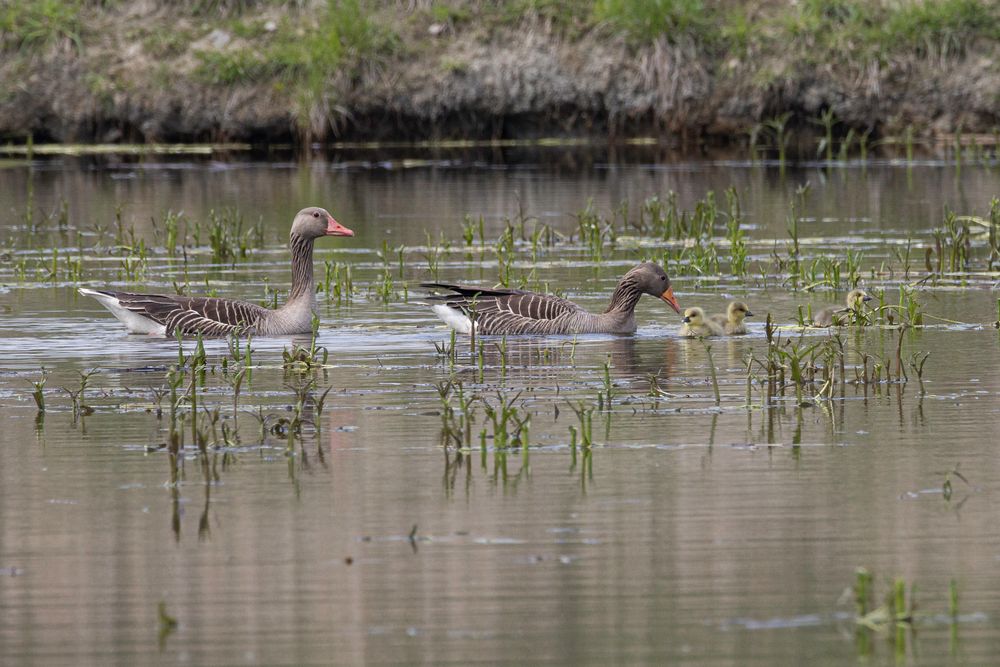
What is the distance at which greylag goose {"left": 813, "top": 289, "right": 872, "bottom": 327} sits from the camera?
45.0ft

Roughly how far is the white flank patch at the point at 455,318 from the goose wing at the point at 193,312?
133cm

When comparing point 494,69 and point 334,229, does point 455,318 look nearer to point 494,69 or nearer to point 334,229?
point 334,229

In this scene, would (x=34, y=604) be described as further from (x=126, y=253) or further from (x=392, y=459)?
(x=126, y=253)

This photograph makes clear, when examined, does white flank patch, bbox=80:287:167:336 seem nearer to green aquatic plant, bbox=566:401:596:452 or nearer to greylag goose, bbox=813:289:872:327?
greylag goose, bbox=813:289:872:327

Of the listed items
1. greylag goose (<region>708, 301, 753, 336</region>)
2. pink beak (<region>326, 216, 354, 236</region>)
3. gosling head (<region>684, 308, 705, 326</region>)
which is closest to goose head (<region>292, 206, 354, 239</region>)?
pink beak (<region>326, 216, 354, 236</region>)

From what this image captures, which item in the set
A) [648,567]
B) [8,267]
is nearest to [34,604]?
[648,567]

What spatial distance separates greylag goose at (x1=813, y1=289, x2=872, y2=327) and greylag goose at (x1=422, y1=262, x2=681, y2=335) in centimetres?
139

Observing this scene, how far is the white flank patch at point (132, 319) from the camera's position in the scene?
46.5 feet

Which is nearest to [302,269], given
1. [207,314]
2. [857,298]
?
[207,314]

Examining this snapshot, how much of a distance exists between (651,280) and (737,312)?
2.76ft

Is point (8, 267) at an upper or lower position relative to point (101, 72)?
lower

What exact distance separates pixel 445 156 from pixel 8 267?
17068 mm

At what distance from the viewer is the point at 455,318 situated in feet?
46.3

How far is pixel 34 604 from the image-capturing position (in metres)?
6.71
